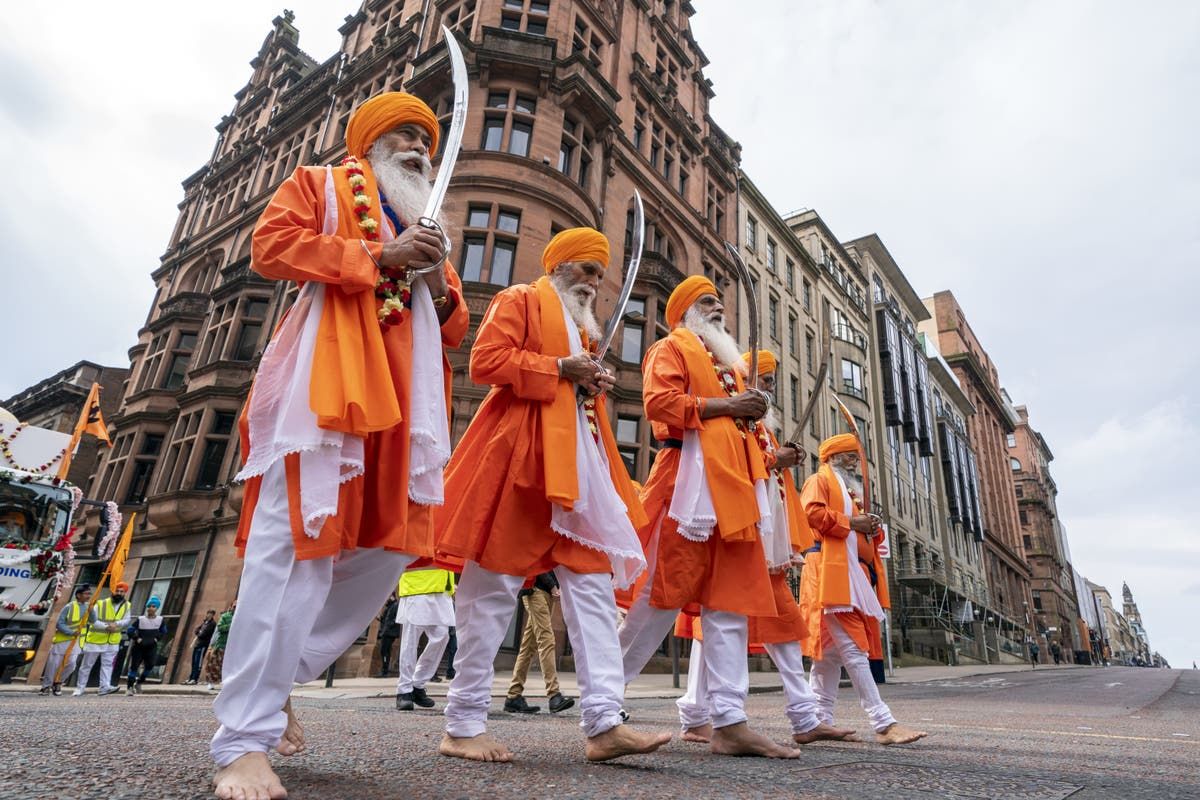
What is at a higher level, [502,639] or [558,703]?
[502,639]

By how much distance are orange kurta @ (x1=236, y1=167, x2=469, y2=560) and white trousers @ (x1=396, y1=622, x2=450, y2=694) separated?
13.2 ft

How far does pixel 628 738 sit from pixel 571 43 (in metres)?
22.6

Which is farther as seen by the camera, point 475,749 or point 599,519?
point 599,519

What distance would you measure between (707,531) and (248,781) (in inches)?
87.4

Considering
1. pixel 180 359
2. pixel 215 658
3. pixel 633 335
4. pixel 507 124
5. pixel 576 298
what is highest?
pixel 507 124

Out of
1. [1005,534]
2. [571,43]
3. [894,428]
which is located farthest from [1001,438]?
[571,43]

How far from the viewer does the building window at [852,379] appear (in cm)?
3522

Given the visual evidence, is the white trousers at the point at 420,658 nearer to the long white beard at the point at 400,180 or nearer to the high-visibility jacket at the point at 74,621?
the long white beard at the point at 400,180

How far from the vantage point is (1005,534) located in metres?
64.1

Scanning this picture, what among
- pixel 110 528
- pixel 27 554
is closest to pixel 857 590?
pixel 27 554

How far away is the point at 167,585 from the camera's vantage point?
815 inches

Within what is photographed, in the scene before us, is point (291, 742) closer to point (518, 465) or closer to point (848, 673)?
point (518, 465)

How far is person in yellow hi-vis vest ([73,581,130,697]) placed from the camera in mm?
12078

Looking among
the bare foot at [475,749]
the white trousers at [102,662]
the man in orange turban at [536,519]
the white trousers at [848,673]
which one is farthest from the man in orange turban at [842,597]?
the white trousers at [102,662]
